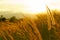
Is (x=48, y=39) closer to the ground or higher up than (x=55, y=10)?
closer to the ground

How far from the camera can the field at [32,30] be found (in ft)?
11.2

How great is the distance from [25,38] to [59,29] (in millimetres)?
704

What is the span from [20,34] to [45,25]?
1.74 feet

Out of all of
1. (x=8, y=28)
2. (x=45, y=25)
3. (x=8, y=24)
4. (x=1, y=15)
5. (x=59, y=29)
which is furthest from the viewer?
(x=1, y=15)

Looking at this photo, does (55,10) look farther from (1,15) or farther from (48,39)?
(1,15)

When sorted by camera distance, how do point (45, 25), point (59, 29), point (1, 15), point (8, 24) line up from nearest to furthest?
point (59, 29) < point (45, 25) < point (8, 24) < point (1, 15)

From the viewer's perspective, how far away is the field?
3.42 metres

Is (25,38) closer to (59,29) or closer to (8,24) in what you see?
(8,24)

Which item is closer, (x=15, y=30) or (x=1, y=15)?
(x=15, y=30)

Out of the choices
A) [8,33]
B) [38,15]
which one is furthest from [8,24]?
[38,15]

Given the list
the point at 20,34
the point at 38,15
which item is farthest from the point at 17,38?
the point at 38,15

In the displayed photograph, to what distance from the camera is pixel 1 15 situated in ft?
16.5

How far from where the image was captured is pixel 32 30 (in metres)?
3.72

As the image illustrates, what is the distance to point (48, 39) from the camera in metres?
3.55
